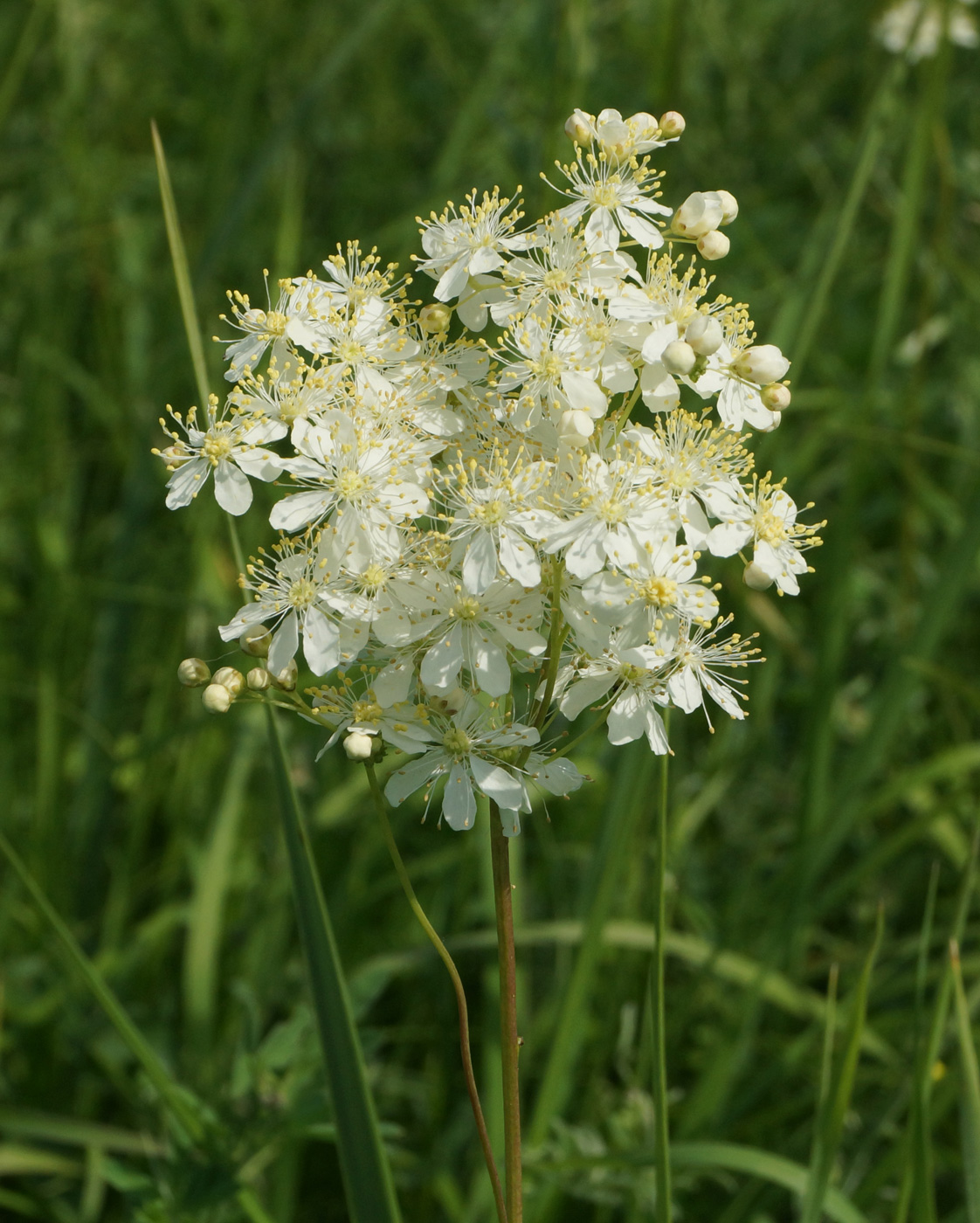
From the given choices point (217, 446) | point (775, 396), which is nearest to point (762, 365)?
point (775, 396)

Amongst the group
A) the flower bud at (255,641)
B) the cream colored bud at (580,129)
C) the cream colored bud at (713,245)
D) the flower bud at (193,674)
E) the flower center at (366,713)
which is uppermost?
the cream colored bud at (580,129)

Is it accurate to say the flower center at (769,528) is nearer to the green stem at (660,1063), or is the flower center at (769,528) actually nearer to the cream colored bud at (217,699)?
the green stem at (660,1063)

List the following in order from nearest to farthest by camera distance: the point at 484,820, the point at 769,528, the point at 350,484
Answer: the point at 350,484 → the point at 769,528 → the point at 484,820

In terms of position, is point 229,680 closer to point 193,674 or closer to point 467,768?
point 193,674

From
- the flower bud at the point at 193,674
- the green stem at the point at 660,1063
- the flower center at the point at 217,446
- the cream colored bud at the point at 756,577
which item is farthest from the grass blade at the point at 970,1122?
the flower center at the point at 217,446

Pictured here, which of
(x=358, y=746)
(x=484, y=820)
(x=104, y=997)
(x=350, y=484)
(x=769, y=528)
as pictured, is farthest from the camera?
(x=484, y=820)

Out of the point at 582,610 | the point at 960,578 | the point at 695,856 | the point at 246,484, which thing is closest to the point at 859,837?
the point at 695,856

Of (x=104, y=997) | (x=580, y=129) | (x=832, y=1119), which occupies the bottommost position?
(x=832, y=1119)
